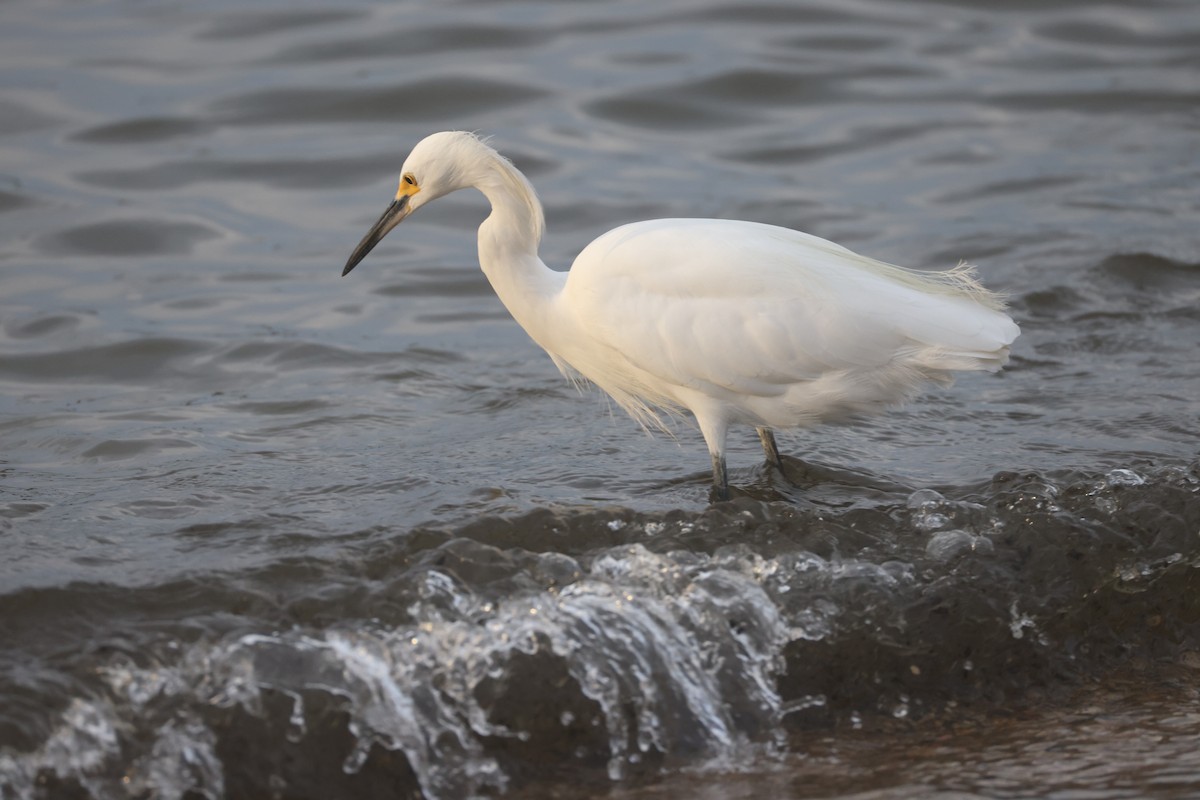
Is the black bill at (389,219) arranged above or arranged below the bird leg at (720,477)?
above

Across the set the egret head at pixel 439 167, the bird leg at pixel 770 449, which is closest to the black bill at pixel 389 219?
the egret head at pixel 439 167

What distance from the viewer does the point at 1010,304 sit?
762 centimetres

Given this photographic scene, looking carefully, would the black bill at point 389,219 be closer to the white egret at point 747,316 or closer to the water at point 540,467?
the white egret at point 747,316

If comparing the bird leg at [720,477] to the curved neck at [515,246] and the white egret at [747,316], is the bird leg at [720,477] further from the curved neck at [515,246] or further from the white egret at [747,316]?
the curved neck at [515,246]

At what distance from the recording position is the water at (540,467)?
3.58m

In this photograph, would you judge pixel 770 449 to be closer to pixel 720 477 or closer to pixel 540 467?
pixel 720 477

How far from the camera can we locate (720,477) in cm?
500

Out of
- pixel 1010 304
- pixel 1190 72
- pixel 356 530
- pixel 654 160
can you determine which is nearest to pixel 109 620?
pixel 356 530

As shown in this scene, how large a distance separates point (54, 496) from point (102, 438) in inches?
31.2

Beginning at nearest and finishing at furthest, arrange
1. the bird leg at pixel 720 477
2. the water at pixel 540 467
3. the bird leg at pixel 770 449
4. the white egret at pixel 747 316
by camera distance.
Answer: the water at pixel 540 467, the white egret at pixel 747 316, the bird leg at pixel 720 477, the bird leg at pixel 770 449

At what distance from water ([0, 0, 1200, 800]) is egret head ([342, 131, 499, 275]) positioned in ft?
3.40

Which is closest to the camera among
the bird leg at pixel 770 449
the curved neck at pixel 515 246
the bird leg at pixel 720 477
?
the bird leg at pixel 720 477

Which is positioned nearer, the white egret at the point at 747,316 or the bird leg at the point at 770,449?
the white egret at the point at 747,316

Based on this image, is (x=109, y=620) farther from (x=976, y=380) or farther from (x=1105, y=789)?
(x=976, y=380)
